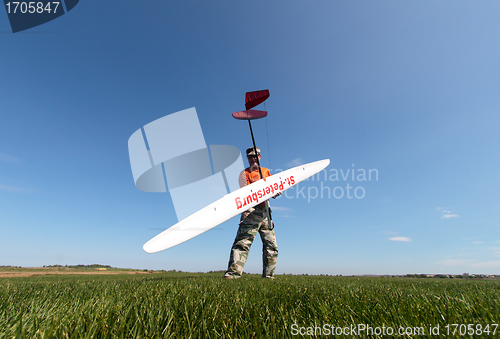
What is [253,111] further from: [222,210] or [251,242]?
[251,242]

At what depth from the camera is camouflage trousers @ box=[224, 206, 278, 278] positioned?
5059mm

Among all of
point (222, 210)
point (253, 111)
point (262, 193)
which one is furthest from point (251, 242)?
point (253, 111)

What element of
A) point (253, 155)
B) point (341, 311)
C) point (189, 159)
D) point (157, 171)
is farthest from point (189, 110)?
point (341, 311)

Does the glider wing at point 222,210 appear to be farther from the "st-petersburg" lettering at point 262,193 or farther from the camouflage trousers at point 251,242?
the camouflage trousers at point 251,242

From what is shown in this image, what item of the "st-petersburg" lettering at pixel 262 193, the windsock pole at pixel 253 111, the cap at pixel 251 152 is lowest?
the "st-petersburg" lettering at pixel 262 193

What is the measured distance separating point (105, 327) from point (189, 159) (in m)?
3.75

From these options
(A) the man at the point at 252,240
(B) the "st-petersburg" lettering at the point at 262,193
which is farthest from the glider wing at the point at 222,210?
(A) the man at the point at 252,240

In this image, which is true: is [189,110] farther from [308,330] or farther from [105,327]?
[308,330]

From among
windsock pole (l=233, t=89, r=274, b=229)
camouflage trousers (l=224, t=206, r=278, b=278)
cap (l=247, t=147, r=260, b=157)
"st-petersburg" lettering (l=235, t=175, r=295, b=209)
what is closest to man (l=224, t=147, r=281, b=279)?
camouflage trousers (l=224, t=206, r=278, b=278)

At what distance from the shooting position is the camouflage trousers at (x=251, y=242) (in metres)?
5.06

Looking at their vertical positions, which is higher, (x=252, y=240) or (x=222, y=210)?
(x=222, y=210)

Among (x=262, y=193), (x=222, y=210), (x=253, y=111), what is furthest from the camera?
(x=253, y=111)

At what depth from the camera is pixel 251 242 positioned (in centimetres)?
525

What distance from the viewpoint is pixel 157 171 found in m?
4.41
